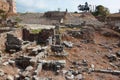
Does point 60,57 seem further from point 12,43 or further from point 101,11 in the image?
point 101,11

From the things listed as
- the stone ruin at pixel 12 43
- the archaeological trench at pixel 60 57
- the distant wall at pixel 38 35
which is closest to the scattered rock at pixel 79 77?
the archaeological trench at pixel 60 57

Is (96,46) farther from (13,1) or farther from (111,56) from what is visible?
(13,1)

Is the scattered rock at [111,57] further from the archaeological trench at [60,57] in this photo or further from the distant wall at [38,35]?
the distant wall at [38,35]

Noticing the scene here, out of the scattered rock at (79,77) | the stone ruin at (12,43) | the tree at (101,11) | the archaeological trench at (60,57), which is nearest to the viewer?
the scattered rock at (79,77)

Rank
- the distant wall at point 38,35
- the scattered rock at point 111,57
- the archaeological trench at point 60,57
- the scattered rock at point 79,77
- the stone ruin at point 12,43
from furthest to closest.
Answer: the distant wall at point 38,35
the stone ruin at point 12,43
the scattered rock at point 111,57
the archaeological trench at point 60,57
the scattered rock at point 79,77

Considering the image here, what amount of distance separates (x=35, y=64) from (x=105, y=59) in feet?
21.3

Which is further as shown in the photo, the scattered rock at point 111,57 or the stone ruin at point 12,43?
the stone ruin at point 12,43

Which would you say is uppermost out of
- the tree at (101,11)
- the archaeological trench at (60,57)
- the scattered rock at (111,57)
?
the tree at (101,11)

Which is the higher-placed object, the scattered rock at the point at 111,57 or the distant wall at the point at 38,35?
the distant wall at the point at 38,35

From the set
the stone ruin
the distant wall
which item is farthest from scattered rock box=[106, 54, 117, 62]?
the distant wall

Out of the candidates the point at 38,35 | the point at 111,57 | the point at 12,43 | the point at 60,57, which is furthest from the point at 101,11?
the point at 60,57

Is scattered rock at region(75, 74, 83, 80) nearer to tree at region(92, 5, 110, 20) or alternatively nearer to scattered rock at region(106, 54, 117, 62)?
scattered rock at region(106, 54, 117, 62)

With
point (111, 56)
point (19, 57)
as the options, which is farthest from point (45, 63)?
point (111, 56)

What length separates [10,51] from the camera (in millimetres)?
21062
